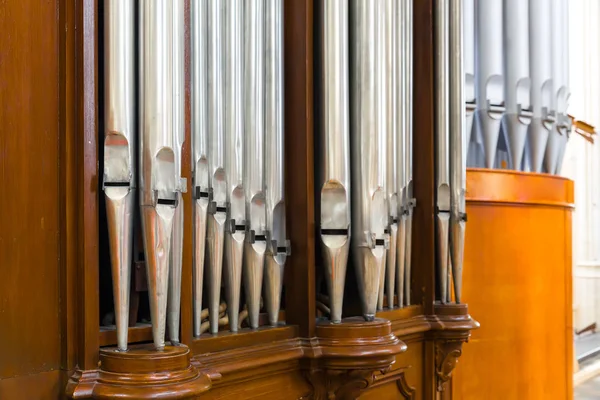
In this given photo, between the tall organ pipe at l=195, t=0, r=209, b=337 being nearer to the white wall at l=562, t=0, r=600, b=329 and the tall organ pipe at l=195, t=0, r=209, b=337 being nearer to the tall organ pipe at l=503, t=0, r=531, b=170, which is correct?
the tall organ pipe at l=503, t=0, r=531, b=170

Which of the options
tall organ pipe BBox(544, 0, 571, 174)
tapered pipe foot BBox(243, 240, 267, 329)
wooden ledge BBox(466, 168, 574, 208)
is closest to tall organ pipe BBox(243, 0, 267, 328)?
tapered pipe foot BBox(243, 240, 267, 329)

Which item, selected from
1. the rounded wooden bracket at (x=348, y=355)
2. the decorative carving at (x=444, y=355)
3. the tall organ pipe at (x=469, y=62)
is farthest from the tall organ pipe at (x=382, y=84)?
the tall organ pipe at (x=469, y=62)

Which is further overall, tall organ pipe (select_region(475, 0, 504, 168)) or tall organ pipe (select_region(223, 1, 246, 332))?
tall organ pipe (select_region(475, 0, 504, 168))

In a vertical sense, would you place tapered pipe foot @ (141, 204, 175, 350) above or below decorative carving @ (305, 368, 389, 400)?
above

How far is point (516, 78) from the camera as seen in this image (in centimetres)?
460

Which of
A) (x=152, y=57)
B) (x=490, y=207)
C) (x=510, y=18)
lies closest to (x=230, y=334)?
(x=152, y=57)

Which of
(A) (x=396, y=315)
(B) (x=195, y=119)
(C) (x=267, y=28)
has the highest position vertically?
(C) (x=267, y=28)

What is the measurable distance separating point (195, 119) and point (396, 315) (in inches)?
54.0

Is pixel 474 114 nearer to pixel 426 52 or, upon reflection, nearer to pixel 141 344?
pixel 426 52

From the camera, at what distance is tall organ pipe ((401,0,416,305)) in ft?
10.7

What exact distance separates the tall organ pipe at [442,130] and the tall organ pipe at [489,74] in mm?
1015

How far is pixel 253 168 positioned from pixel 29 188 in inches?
30.6

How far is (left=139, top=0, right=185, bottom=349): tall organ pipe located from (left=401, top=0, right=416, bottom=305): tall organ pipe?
139 cm

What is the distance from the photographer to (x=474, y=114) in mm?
4453
